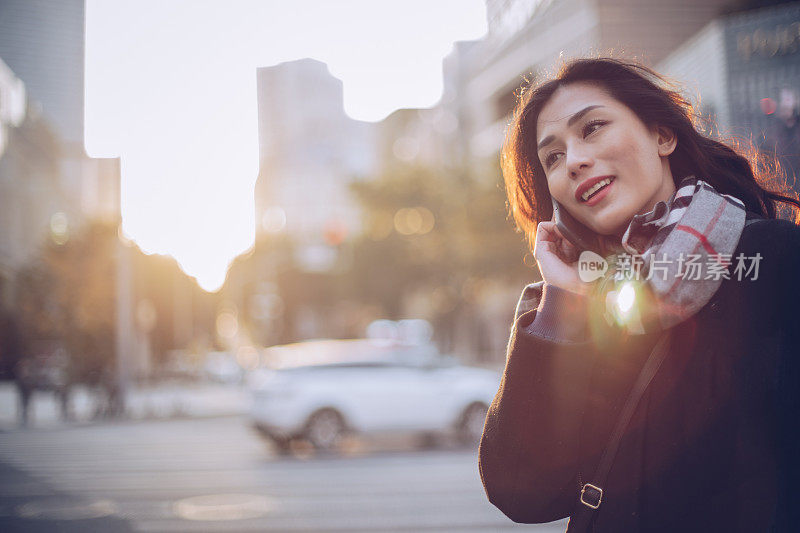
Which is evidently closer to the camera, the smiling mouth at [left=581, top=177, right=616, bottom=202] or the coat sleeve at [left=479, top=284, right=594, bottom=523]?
the coat sleeve at [left=479, top=284, right=594, bottom=523]

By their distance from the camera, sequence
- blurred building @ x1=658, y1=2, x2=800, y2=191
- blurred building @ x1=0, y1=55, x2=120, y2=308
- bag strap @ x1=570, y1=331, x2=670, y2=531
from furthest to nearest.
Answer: blurred building @ x1=0, y1=55, x2=120, y2=308
blurred building @ x1=658, y1=2, x2=800, y2=191
bag strap @ x1=570, y1=331, x2=670, y2=531

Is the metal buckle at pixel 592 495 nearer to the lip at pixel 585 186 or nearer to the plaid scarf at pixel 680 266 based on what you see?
the plaid scarf at pixel 680 266

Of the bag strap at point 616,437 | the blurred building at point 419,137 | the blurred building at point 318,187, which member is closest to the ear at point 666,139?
the bag strap at point 616,437

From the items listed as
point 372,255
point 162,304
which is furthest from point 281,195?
point 372,255

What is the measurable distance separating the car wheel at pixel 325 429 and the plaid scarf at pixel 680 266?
10.8 meters

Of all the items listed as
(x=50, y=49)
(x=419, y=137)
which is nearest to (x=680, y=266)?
(x=50, y=49)

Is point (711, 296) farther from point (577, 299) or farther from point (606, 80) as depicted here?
point (606, 80)

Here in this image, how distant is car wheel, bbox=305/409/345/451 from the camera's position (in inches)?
458

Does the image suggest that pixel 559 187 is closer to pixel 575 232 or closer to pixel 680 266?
pixel 575 232

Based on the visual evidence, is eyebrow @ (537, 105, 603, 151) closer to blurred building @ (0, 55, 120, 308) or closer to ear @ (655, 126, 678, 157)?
ear @ (655, 126, 678, 157)

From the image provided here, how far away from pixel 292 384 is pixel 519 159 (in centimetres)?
1028

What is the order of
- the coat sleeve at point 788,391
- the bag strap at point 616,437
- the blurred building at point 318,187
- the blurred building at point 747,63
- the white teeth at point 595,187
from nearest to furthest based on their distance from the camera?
1. the coat sleeve at point 788,391
2. the bag strap at point 616,437
3. the white teeth at point 595,187
4. the blurred building at point 747,63
5. the blurred building at point 318,187

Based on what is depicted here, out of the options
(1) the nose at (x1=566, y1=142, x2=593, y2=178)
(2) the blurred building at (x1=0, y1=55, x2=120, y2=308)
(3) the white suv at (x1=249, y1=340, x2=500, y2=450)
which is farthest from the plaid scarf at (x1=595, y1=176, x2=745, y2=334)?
(2) the blurred building at (x1=0, y1=55, x2=120, y2=308)

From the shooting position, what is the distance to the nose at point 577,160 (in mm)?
1554
